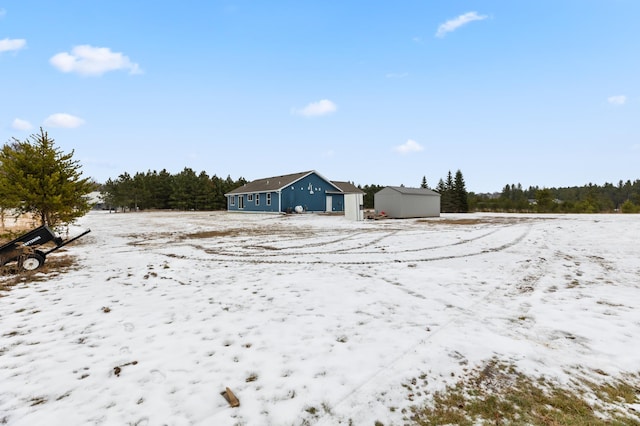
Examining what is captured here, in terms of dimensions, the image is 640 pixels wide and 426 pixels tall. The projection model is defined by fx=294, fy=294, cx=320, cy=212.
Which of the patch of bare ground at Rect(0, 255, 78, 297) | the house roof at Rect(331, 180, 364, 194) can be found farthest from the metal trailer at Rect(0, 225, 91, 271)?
the house roof at Rect(331, 180, 364, 194)

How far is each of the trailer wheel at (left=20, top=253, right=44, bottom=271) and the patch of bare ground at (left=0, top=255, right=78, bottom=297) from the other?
134 mm

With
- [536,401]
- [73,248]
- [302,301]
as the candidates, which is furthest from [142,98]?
[536,401]

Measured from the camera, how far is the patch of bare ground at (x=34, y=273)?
6354 millimetres

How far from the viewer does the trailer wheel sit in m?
7.43

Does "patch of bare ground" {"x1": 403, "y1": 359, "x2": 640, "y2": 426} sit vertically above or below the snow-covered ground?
below

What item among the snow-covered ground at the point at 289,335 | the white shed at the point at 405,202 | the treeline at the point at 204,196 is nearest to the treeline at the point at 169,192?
the treeline at the point at 204,196

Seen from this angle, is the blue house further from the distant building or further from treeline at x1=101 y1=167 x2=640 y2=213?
treeline at x1=101 y1=167 x2=640 y2=213

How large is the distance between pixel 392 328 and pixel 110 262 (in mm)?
8347

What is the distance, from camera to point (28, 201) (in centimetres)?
1176

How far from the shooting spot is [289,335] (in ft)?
12.7

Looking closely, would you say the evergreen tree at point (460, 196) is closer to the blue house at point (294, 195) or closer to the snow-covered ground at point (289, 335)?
the blue house at point (294, 195)

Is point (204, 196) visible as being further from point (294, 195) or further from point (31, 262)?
point (31, 262)

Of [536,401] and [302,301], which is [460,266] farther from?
[536,401]

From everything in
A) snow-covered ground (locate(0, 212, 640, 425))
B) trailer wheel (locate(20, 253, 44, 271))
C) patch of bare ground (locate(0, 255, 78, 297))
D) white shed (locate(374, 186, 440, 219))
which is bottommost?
snow-covered ground (locate(0, 212, 640, 425))
